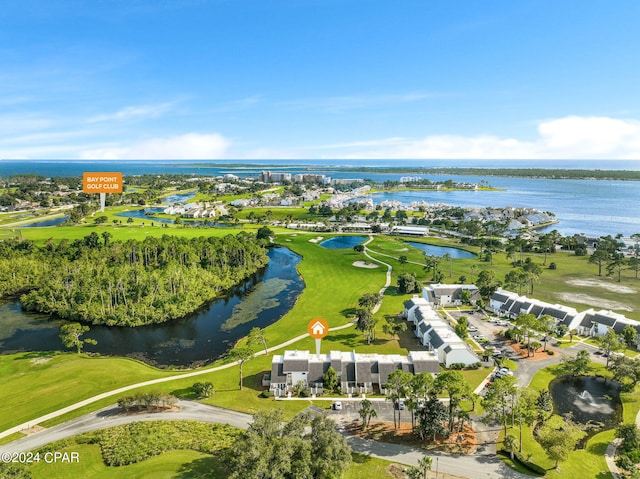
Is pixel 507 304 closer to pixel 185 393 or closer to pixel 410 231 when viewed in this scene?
pixel 185 393

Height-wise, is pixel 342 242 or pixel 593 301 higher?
pixel 342 242

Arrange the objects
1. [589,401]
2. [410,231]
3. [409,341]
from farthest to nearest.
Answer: [410,231] < [409,341] < [589,401]

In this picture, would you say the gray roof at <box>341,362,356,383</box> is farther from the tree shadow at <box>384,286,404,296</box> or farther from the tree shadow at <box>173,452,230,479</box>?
the tree shadow at <box>384,286,404,296</box>

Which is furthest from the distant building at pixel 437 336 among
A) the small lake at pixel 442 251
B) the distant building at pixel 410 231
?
the distant building at pixel 410 231

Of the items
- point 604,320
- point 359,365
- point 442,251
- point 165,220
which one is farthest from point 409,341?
point 165,220

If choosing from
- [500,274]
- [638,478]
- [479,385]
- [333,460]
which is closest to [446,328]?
[479,385]

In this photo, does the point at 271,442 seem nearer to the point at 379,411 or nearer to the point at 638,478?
the point at 379,411
